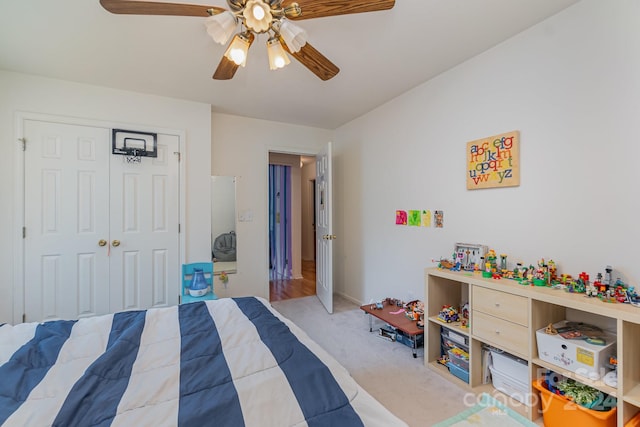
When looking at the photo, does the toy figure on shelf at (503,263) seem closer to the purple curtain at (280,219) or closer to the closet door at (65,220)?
the closet door at (65,220)

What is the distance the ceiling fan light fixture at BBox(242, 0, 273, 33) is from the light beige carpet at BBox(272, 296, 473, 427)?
7.64 ft

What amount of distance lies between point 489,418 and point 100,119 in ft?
12.9

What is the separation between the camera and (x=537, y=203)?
6.33ft

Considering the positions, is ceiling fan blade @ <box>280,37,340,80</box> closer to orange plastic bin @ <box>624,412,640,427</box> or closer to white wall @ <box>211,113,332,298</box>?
white wall @ <box>211,113,332,298</box>

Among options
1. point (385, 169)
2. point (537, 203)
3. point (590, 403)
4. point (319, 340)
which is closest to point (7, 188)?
point (319, 340)

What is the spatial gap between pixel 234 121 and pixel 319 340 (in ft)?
9.23

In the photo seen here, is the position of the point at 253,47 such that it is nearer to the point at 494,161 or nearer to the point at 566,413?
the point at 494,161

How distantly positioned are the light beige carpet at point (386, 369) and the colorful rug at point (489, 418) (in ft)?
0.29

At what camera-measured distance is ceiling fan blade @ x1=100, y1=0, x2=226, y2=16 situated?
4.31ft

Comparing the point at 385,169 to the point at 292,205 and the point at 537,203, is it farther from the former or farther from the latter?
the point at 292,205

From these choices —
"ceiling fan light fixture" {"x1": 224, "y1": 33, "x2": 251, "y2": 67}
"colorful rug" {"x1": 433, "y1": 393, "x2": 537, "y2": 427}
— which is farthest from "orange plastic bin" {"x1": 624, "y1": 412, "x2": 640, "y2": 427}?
"ceiling fan light fixture" {"x1": 224, "y1": 33, "x2": 251, "y2": 67}

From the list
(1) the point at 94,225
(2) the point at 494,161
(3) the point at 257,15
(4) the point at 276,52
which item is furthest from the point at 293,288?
(3) the point at 257,15

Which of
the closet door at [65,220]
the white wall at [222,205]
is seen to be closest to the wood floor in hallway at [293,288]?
the white wall at [222,205]

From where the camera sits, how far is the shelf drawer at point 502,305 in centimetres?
169
